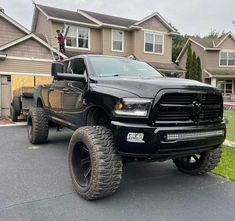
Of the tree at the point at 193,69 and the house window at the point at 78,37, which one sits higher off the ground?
the house window at the point at 78,37

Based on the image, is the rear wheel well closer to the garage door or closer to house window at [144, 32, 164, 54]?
the garage door

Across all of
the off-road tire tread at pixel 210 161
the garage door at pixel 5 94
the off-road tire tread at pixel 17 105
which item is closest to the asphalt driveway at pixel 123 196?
the off-road tire tread at pixel 210 161

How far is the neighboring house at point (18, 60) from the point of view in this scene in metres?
15.5

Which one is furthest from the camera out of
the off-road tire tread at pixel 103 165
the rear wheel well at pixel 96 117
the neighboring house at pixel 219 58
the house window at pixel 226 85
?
the house window at pixel 226 85

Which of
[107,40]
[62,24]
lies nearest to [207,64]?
[107,40]

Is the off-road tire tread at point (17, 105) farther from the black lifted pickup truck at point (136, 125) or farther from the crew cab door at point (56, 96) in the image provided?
the black lifted pickup truck at point (136, 125)

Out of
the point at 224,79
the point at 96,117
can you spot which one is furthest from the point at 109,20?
the point at 96,117

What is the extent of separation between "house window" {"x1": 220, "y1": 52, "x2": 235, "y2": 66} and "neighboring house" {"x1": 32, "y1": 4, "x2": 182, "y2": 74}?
403 inches

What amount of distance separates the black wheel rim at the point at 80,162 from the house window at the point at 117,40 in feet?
63.3

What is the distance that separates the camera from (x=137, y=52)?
2383 cm

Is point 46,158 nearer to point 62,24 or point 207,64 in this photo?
point 62,24

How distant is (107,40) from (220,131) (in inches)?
Answer: 759

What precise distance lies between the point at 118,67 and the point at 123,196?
2352 mm

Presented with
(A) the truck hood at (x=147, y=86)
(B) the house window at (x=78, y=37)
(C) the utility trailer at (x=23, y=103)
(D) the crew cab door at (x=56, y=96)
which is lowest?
(C) the utility trailer at (x=23, y=103)
